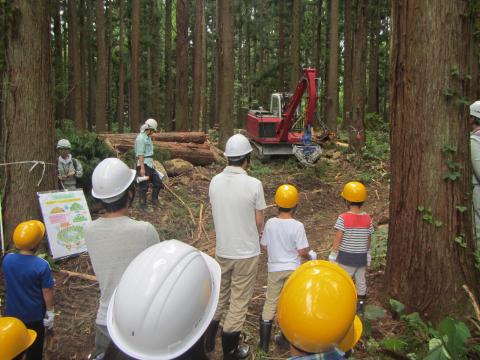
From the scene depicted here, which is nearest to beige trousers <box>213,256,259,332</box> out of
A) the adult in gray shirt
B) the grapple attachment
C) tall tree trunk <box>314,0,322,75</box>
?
the adult in gray shirt

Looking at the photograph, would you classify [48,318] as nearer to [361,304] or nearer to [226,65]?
[361,304]

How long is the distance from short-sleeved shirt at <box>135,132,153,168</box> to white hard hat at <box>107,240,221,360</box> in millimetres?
6532

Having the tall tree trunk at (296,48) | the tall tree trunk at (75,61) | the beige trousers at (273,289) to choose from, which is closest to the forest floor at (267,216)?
the beige trousers at (273,289)

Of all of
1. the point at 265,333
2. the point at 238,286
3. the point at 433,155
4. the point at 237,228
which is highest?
the point at 433,155

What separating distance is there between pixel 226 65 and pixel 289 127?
3.22 metres

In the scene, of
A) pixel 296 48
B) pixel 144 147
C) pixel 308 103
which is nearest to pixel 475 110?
Result: pixel 144 147

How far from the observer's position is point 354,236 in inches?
182

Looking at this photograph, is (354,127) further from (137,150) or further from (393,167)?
(393,167)

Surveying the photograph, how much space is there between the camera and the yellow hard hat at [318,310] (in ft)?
5.80

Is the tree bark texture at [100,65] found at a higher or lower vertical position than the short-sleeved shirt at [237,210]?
higher

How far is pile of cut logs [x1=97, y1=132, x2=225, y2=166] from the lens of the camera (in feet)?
40.4

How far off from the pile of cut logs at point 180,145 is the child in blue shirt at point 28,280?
8.28 m

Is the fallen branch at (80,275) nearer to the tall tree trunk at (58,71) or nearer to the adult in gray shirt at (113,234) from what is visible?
the adult in gray shirt at (113,234)

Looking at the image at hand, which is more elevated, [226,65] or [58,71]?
[58,71]
